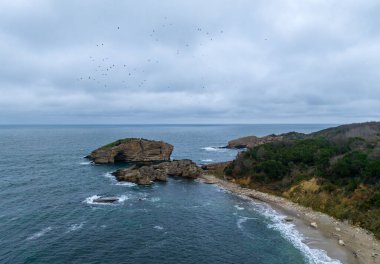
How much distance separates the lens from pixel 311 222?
62.8 meters

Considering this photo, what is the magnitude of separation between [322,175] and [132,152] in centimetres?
7962

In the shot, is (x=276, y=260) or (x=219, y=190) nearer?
(x=276, y=260)

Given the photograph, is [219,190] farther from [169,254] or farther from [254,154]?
[169,254]

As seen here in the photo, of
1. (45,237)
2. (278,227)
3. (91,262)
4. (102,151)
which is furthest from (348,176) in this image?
(102,151)

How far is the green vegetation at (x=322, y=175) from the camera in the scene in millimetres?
65438

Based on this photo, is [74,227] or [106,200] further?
[106,200]

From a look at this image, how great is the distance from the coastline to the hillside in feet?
8.52

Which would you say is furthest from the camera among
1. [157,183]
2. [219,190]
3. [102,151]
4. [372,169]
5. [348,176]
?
[102,151]

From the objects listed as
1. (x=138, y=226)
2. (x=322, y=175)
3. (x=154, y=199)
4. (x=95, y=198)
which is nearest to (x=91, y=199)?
(x=95, y=198)

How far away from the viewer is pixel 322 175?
81.6 metres

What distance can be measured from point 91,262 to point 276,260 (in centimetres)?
2629

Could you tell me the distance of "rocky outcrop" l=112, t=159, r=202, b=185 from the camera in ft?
317

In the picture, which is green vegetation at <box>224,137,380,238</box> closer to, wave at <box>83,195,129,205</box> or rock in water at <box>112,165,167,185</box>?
rock in water at <box>112,165,167,185</box>

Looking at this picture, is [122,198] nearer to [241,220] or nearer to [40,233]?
[40,233]
